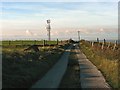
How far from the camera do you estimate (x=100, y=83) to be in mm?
15070

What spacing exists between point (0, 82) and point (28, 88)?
117 cm

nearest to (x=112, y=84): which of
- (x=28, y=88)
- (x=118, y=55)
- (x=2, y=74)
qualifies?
(x=28, y=88)

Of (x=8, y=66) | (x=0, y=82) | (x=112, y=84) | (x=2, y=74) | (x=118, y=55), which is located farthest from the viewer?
(x=118, y=55)

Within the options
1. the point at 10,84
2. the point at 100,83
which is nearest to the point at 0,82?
the point at 10,84

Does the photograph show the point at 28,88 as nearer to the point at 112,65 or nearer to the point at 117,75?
the point at 117,75

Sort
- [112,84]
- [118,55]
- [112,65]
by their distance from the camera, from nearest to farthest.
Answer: [112,84] → [112,65] → [118,55]

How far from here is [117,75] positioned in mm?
15711

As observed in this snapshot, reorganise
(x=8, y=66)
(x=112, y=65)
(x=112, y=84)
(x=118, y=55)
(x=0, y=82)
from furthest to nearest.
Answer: (x=118, y=55)
(x=112, y=65)
(x=8, y=66)
(x=112, y=84)
(x=0, y=82)

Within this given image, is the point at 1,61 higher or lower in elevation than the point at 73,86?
higher

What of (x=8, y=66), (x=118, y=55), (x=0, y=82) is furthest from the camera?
(x=118, y=55)

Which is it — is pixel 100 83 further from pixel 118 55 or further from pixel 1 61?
pixel 118 55

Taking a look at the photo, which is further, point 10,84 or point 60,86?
point 60,86

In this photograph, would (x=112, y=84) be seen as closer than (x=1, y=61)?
Yes

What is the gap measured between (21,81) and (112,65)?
6.61 metres
